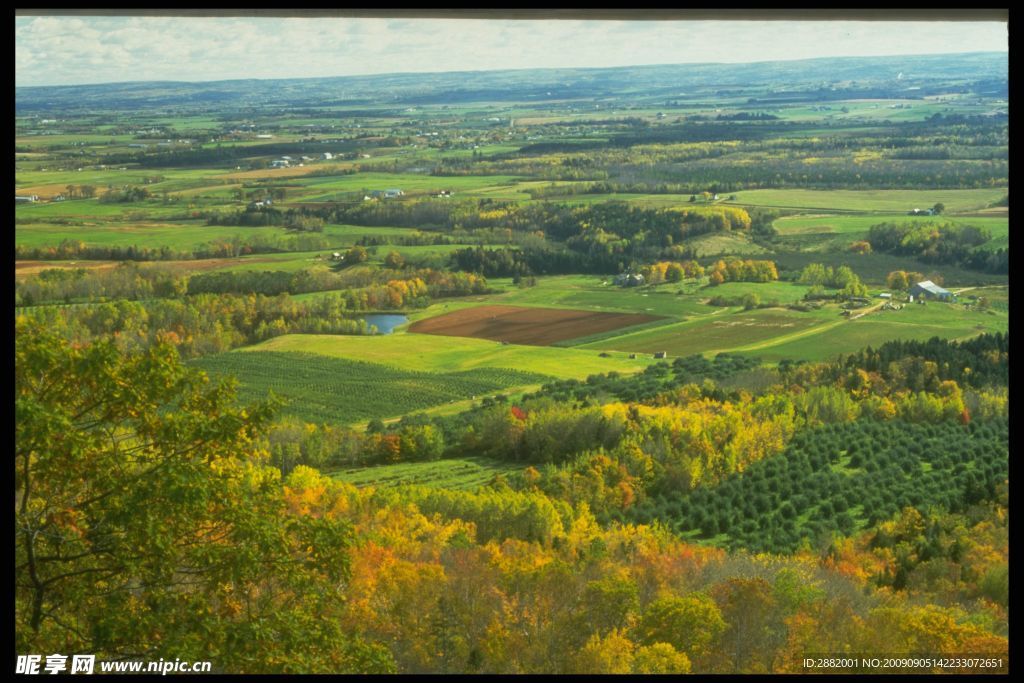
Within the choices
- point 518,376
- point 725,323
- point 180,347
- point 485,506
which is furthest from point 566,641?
point 180,347

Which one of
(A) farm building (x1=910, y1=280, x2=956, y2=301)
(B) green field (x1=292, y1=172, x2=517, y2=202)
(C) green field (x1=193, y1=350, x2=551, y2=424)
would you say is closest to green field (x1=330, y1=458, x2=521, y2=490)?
(C) green field (x1=193, y1=350, x2=551, y2=424)

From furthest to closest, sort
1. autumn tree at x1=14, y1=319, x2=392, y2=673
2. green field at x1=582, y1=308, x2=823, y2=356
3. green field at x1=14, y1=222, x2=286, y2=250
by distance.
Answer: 1. green field at x1=582, y1=308, x2=823, y2=356
2. green field at x1=14, y1=222, x2=286, y2=250
3. autumn tree at x1=14, y1=319, x2=392, y2=673

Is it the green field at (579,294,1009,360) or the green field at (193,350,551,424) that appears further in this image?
the green field at (579,294,1009,360)

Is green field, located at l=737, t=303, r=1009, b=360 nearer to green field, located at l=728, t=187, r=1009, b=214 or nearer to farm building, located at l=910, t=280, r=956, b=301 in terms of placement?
farm building, located at l=910, t=280, r=956, b=301

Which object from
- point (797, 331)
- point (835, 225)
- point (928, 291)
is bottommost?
point (797, 331)

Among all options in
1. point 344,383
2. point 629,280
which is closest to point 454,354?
point 344,383

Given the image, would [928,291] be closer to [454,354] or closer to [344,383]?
[454,354]

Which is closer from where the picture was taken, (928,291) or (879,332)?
(879,332)
